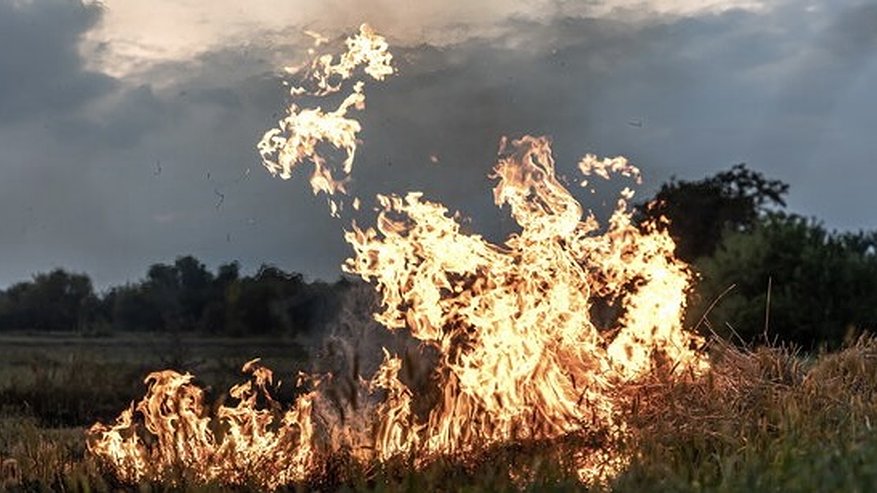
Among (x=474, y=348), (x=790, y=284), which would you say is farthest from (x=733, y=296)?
(x=474, y=348)

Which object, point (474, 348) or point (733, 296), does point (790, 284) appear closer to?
point (733, 296)

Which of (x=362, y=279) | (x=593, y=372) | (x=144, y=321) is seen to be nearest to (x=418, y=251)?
(x=362, y=279)

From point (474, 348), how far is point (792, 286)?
27.3 meters

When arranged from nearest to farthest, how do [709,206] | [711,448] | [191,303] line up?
[711,448]
[191,303]
[709,206]

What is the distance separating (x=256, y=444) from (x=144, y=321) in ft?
81.2

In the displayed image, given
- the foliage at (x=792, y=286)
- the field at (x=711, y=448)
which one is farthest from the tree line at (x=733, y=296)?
Result: the field at (x=711, y=448)

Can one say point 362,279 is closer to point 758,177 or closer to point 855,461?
point 855,461

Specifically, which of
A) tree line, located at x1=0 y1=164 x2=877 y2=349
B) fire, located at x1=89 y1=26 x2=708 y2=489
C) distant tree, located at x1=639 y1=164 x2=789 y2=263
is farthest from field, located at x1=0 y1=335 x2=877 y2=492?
distant tree, located at x1=639 y1=164 x2=789 y2=263

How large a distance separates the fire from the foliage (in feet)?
78.9

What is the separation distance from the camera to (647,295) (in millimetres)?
16656

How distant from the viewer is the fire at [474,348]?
14977 millimetres

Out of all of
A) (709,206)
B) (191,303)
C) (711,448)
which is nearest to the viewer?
(711,448)

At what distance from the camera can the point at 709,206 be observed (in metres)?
55.3

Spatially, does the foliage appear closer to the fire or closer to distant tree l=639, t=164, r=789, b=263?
distant tree l=639, t=164, r=789, b=263
